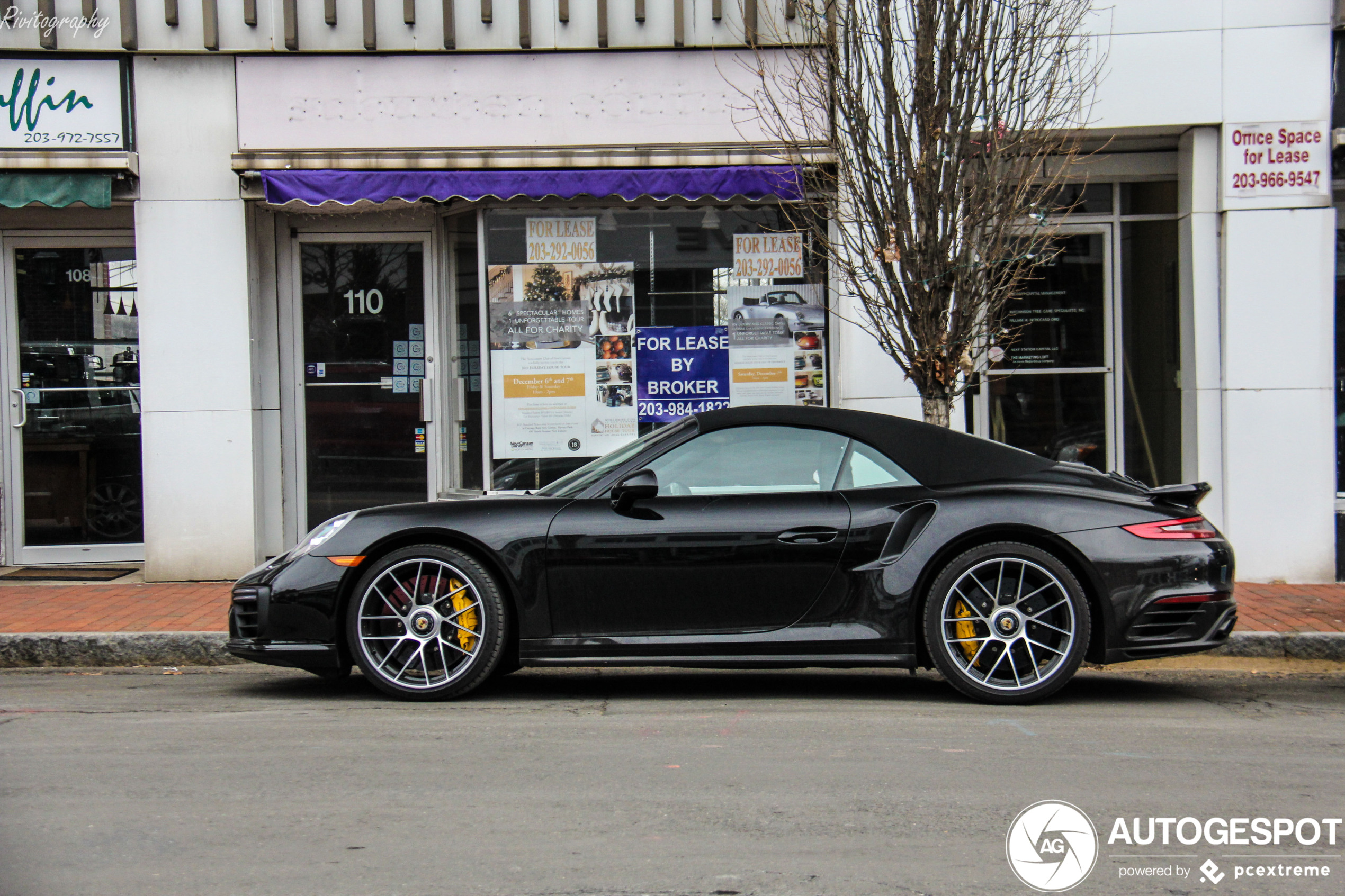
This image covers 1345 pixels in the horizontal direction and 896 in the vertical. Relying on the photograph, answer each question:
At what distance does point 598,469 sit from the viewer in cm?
548

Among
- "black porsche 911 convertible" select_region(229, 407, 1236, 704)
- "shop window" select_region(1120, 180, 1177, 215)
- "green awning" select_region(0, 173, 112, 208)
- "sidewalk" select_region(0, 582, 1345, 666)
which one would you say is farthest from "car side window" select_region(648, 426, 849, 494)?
"green awning" select_region(0, 173, 112, 208)

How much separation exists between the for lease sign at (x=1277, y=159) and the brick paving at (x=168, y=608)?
9.61ft

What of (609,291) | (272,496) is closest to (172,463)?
(272,496)

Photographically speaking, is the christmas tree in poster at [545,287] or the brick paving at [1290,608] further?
the christmas tree in poster at [545,287]

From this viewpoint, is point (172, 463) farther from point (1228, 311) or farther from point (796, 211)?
point (1228, 311)

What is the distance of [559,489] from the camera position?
543 cm

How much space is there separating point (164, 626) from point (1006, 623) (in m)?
4.93

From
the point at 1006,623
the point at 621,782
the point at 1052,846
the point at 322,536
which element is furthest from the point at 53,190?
the point at 1052,846

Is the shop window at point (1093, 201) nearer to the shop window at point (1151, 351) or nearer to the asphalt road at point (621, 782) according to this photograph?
the shop window at point (1151, 351)

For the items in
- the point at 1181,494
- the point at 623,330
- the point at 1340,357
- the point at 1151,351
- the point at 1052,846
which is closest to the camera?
the point at 1052,846

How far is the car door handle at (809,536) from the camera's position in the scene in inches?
203

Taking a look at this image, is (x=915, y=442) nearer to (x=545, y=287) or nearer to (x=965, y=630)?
(x=965, y=630)

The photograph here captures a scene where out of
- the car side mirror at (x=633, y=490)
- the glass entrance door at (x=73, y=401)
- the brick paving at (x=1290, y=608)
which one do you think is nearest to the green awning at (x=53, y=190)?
the glass entrance door at (x=73, y=401)

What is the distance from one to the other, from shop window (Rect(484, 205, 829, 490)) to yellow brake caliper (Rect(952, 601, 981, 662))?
451 centimetres
